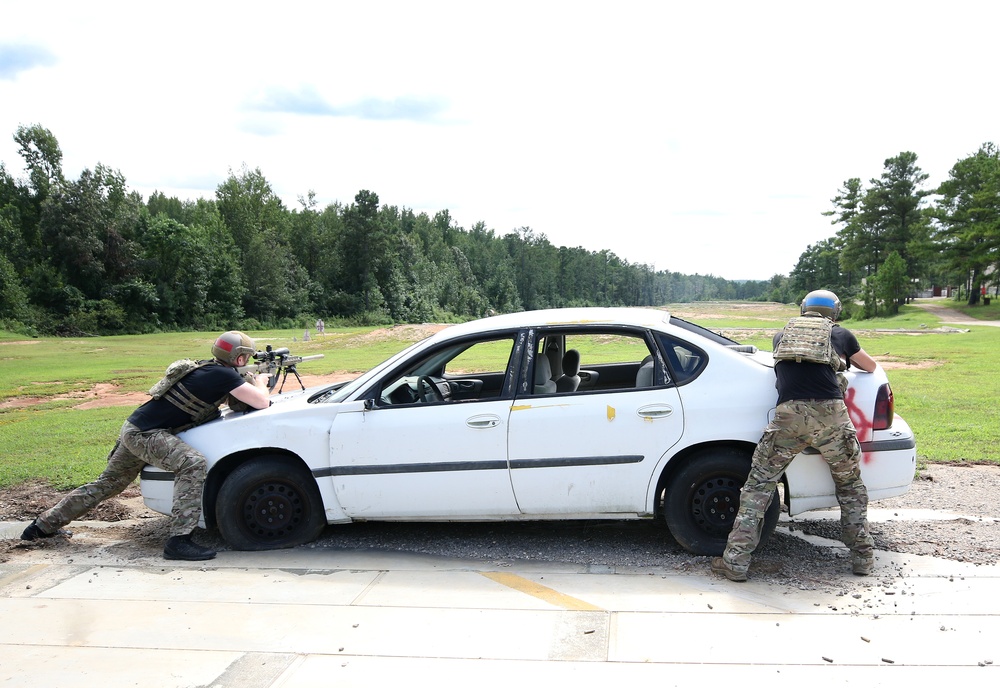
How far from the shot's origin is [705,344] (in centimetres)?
516

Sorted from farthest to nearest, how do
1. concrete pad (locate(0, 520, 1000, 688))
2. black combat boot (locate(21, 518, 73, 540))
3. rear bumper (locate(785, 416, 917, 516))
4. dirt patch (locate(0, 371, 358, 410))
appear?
dirt patch (locate(0, 371, 358, 410))
black combat boot (locate(21, 518, 73, 540))
rear bumper (locate(785, 416, 917, 516))
concrete pad (locate(0, 520, 1000, 688))

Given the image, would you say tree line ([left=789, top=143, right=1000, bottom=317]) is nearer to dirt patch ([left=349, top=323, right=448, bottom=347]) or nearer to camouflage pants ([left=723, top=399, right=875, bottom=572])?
dirt patch ([left=349, top=323, right=448, bottom=347])

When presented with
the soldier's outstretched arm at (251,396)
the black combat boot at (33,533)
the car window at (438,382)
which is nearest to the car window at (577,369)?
the car window at (438,382)

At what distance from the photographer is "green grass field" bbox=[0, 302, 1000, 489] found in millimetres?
8516

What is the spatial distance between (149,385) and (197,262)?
163 feet

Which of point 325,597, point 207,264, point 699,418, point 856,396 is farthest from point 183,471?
point 207,264

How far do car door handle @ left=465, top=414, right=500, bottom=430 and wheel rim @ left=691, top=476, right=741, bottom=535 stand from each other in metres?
1.36

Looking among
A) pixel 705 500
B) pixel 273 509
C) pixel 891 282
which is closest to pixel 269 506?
pixel 273 509

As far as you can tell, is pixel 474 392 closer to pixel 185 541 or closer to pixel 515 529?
pixel 515 529

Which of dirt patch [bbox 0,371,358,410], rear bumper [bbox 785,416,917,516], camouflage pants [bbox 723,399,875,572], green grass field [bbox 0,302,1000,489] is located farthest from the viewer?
dirt patch [bbox 0,371,358,410]

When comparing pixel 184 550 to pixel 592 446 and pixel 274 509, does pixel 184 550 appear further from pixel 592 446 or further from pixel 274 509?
pixel 592 446

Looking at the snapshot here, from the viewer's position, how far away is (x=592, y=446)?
5004 mm

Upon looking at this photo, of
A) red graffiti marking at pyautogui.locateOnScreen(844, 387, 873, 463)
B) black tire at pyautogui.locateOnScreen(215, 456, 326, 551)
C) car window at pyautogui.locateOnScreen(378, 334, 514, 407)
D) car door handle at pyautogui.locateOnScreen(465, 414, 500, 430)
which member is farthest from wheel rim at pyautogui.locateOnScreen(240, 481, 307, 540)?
Result: red graffiti marking at pyautogui.locateOnScreen(844, 387, 873, 463)

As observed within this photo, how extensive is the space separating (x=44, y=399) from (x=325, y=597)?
14817 millimetres
